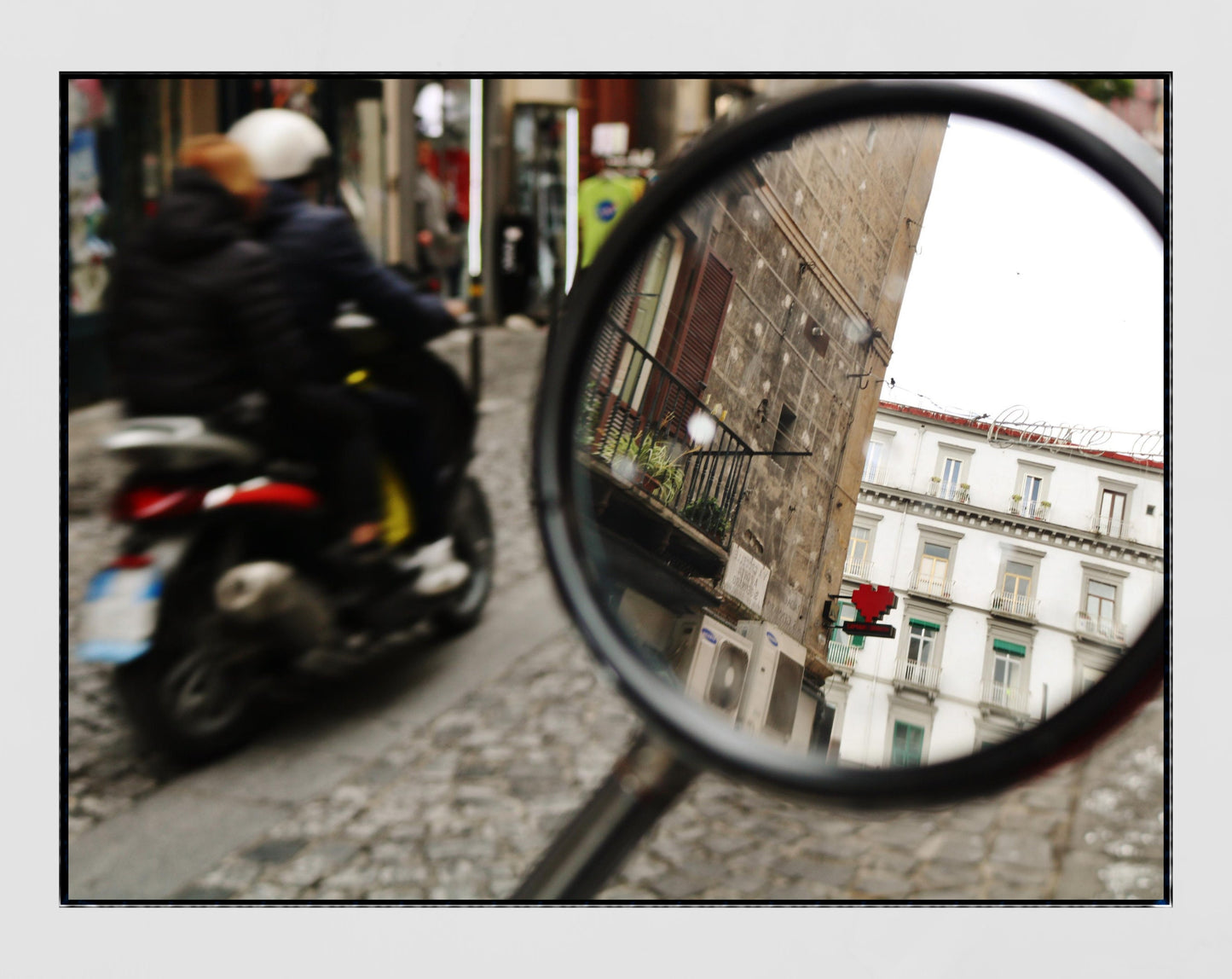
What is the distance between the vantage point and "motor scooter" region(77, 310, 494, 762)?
2801 mm

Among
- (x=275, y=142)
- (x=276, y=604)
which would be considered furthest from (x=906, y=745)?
(x=275, y=142)

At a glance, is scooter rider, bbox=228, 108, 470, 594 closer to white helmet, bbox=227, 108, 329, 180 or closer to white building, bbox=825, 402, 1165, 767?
white helmet, bbox=227, 108, 329, 180

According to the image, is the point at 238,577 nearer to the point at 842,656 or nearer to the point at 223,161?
the point at 223,161

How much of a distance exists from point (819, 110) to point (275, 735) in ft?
10.1

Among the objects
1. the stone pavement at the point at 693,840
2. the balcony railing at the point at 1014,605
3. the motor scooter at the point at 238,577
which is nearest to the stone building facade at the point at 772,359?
the balcony railing at the point at 1014,605

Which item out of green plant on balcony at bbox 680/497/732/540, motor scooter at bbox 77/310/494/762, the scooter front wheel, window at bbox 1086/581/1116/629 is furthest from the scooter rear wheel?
window at bbox 1086/581/1116/629

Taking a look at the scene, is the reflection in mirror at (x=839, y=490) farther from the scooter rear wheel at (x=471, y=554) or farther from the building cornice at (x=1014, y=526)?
the scooter rear wheel at (x=471, y=554)

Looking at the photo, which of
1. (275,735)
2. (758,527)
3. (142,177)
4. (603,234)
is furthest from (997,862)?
(142,177)

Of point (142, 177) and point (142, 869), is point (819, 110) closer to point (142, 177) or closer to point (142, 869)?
point (142, 869)

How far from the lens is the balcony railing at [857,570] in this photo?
0.87 meters

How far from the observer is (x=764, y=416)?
91 centimetres

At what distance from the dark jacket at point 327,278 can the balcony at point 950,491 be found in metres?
2.57

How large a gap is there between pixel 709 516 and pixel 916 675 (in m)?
0.21

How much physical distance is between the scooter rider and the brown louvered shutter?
2.40m
